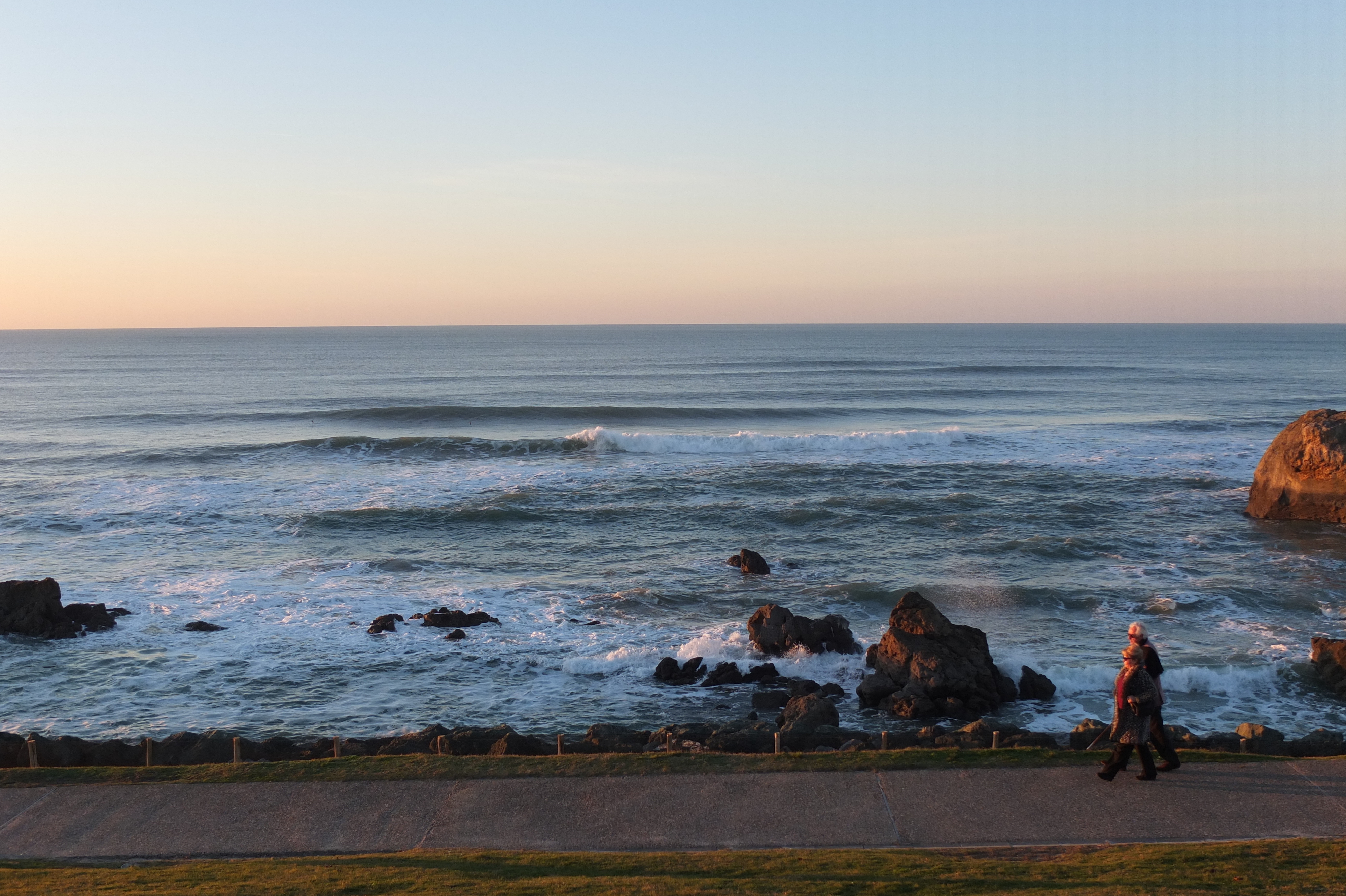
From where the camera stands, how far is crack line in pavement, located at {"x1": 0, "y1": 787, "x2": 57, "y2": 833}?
862 centimetres

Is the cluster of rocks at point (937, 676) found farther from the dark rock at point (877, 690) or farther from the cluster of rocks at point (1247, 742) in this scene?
the cluster of rocks at point (1247, 742)

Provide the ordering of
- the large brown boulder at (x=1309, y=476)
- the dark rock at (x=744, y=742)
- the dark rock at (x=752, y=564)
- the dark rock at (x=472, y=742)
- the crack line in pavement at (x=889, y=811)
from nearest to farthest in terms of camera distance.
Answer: the crack line in pavement at (x=889, y=811) < the dark rock at (x=472, y=742) < the dark rock at (x=744, y=742) < the dark rock at (x=752, y=564) < the large brown boulder at (x=1309, y=476)

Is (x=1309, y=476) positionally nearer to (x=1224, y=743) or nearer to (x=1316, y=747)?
(x=1316, y=747)

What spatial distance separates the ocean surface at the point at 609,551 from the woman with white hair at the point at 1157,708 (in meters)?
4.26

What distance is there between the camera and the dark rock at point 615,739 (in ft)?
37.9

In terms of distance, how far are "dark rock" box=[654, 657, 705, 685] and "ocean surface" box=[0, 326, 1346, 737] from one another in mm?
302

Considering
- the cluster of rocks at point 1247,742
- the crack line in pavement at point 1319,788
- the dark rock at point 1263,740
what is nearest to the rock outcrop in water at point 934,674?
the cluster of rocks at point 1247,742

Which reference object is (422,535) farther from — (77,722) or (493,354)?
(493,354)

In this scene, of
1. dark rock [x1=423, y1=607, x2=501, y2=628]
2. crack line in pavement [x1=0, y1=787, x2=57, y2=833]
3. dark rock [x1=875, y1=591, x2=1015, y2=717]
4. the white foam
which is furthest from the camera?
the white foam

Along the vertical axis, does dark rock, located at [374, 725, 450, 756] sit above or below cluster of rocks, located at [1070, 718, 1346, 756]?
below

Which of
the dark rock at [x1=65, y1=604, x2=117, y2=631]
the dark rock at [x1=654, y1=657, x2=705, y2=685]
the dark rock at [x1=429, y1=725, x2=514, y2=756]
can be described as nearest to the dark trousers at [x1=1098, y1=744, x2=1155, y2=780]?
the dark rock at [x1=429, y1=725, x2=514, y2=756]

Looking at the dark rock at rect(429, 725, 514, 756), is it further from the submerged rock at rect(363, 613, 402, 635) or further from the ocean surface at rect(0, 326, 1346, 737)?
the submerged rock at rect(363, 613, 402, 635)

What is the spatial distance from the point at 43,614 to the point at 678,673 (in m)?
11.7

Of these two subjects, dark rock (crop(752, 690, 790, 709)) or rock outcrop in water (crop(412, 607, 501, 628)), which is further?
rock outcrop in water (crop(412, 607, 501, 628))
